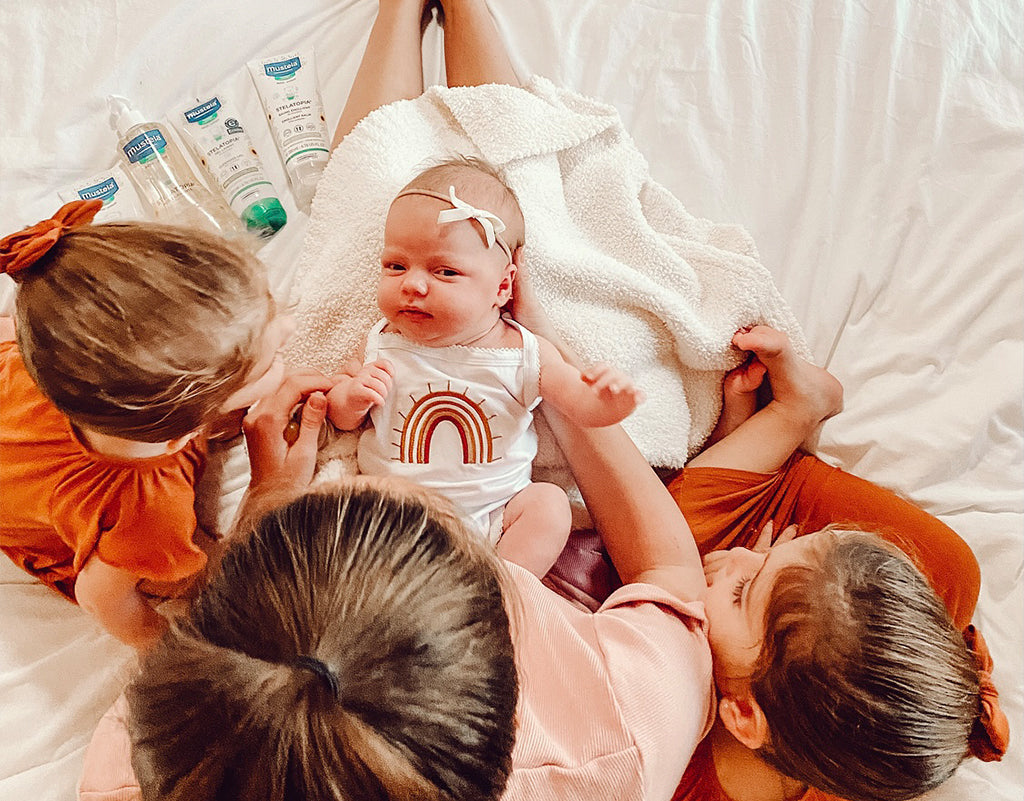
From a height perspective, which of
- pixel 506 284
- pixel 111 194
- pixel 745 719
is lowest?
pixel 745 719

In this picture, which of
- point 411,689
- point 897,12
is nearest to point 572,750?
point 411,689

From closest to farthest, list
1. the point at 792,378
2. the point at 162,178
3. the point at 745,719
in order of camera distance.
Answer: the point at 745,719, the point at 792,378, the point at 162,178

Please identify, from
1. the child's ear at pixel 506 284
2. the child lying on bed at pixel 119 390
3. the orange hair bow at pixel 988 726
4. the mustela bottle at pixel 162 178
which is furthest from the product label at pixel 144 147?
the orange hair bow at pixel 988 726

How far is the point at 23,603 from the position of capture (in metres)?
0.92

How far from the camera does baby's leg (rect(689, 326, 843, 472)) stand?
3.33ft

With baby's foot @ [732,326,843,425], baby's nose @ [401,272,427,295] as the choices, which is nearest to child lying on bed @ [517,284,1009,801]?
baby's foot @ [732,326,843,425]

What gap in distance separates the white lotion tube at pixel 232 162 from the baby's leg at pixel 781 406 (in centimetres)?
68

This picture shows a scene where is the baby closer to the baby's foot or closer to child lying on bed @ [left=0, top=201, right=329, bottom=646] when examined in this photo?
child lying on bed @ [left=0, top=201, right=329, bottom=646]

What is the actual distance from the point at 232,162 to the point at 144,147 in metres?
0.12

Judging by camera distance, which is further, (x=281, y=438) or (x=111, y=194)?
(x=111, y=194)

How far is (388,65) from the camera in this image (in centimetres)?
116

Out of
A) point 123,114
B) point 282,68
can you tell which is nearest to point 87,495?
point 123,114

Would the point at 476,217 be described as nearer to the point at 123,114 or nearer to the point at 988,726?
the point at 123,114

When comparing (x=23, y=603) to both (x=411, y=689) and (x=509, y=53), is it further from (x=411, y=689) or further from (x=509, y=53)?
(x=509, y=53)
